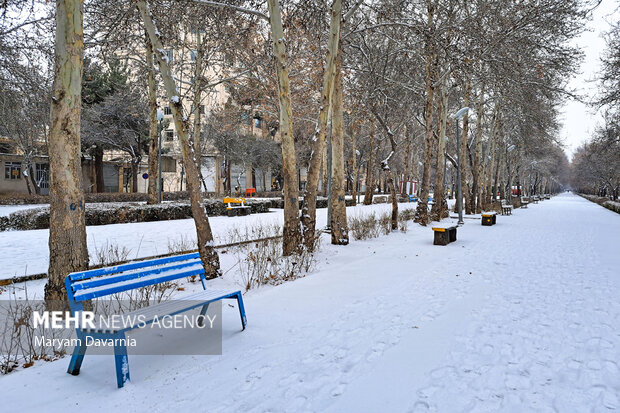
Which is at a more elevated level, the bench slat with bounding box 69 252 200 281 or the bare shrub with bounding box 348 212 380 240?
the bench slat with bounding box 69 252 200 281

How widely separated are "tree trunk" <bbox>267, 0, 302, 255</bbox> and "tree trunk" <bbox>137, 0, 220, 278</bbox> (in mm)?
1864

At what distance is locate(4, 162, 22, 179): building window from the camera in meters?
31.5

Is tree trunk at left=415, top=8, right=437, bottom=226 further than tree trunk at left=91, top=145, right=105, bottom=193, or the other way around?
tree trunk at left=91, top=145, right=105, bottom=193

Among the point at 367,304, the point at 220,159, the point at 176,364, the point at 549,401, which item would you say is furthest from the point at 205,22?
the point at 220,159

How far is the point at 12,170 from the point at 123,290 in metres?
36.5

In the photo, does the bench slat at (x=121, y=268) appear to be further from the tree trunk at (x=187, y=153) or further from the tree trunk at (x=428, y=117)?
the tree trunk at (x=428, y=117)

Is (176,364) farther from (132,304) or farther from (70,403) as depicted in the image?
(132,304)

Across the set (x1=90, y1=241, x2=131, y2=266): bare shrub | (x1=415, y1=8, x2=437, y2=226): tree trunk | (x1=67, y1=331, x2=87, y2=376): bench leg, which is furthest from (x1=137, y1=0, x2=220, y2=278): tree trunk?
(x1=415, y1=8, x2=437, y2=226): tree trunk

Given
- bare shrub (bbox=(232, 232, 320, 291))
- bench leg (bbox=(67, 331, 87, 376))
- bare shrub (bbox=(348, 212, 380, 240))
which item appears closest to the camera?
bench leg (bbox=(67, 331, 87, 376))

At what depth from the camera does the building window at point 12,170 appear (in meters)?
31.5

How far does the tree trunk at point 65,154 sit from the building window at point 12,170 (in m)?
35.2

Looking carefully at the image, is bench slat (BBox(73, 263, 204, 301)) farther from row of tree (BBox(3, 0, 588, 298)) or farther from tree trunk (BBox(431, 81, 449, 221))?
tree trunk (BBox(431, 81, 449, 221))

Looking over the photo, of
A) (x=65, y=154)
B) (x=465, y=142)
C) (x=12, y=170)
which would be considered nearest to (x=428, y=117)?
(x=465, y=142)

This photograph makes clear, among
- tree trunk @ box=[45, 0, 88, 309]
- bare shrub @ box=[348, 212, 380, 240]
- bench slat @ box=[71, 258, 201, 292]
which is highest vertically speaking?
tree trunk @ box=[45, 0, 88, 309]
